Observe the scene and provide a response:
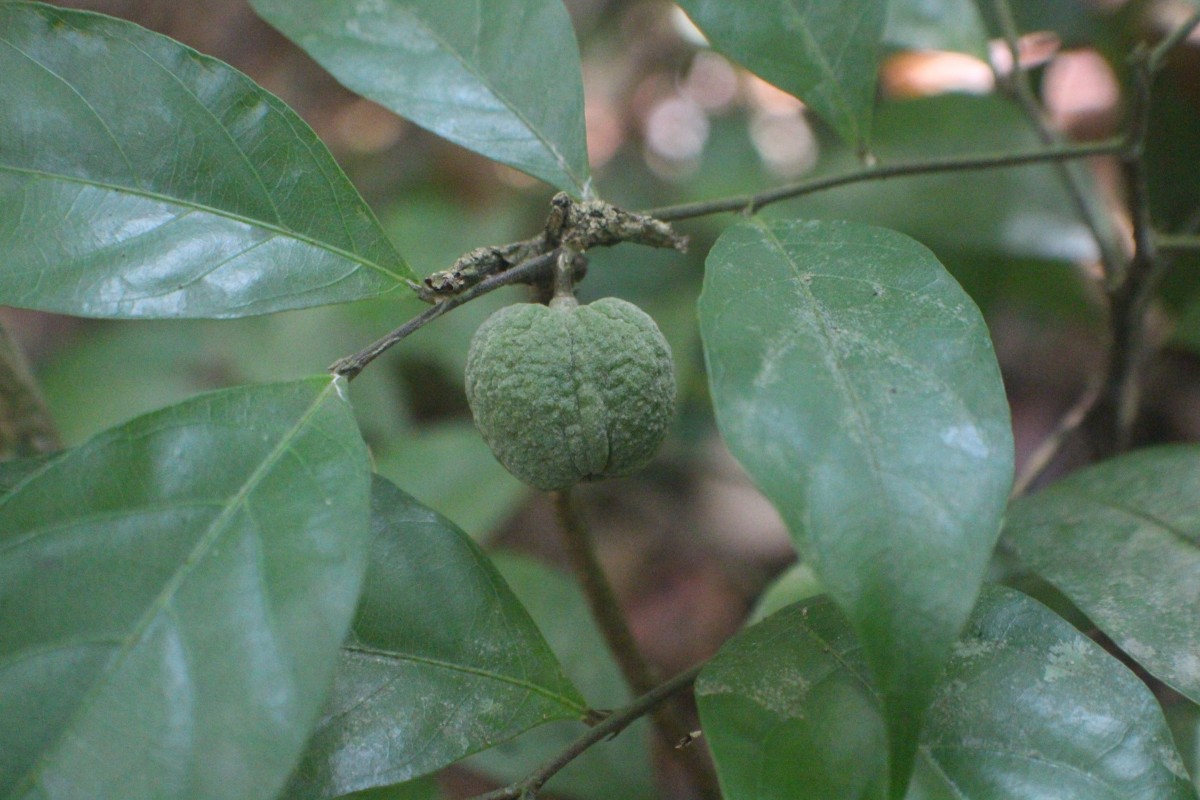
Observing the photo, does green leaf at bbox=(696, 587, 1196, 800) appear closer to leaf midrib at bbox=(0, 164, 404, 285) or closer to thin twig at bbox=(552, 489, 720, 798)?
thin twig at bbox=(552, 489, 720, 798)

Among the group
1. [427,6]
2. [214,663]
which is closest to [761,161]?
[427,6]

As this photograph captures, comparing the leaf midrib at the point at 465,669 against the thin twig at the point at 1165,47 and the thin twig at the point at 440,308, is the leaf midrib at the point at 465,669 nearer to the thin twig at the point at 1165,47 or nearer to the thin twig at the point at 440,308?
the thin twig at the point at 440,308

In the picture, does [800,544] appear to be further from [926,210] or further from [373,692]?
[926,210]

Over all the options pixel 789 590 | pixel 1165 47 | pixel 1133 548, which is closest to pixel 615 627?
pixel 789 590

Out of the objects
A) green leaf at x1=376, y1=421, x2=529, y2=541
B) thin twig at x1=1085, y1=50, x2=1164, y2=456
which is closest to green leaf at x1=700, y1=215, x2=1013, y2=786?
thin twig at x1=1085, y1=50, x2=1164, y2=456

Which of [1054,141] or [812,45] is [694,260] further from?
[812,45]

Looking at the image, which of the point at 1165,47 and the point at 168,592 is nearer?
the point at 168,592

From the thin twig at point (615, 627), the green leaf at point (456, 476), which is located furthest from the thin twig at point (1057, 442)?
the green leaf at point (456, 476)
